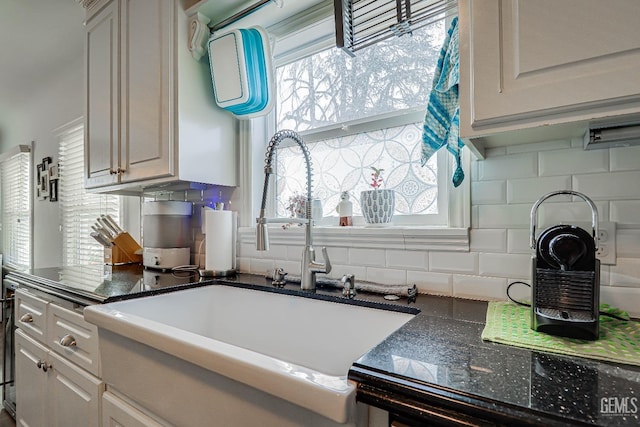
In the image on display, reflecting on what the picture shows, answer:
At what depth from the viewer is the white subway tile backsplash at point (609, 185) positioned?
2.81ft

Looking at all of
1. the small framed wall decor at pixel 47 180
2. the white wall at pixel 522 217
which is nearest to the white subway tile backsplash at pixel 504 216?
the white wall at pixel 522 217

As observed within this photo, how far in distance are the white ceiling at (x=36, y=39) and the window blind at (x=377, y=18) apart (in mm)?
2003

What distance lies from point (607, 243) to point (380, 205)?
0.67m

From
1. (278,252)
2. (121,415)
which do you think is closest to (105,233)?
(278,252)

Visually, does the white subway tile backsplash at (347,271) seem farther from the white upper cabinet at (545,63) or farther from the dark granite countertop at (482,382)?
the white upper cabinet at (545,63)

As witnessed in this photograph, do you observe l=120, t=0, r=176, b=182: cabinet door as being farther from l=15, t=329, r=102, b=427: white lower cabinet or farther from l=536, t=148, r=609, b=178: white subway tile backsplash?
l=536, t=148, r=609, b=178: white subway tile backsplash

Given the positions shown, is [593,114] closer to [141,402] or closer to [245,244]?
[141,402]

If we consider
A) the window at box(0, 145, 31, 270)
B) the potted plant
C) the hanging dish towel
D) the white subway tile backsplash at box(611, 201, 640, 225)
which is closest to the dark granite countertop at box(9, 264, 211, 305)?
the potted plant

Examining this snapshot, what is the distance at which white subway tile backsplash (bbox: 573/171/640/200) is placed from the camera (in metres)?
0.86

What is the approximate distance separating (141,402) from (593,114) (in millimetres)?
1279

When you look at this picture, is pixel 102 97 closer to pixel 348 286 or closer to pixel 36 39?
pixel 36 39

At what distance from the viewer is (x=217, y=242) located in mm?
1560

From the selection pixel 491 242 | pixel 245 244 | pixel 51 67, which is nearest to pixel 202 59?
pixel 245 244

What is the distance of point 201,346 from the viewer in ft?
2.37
